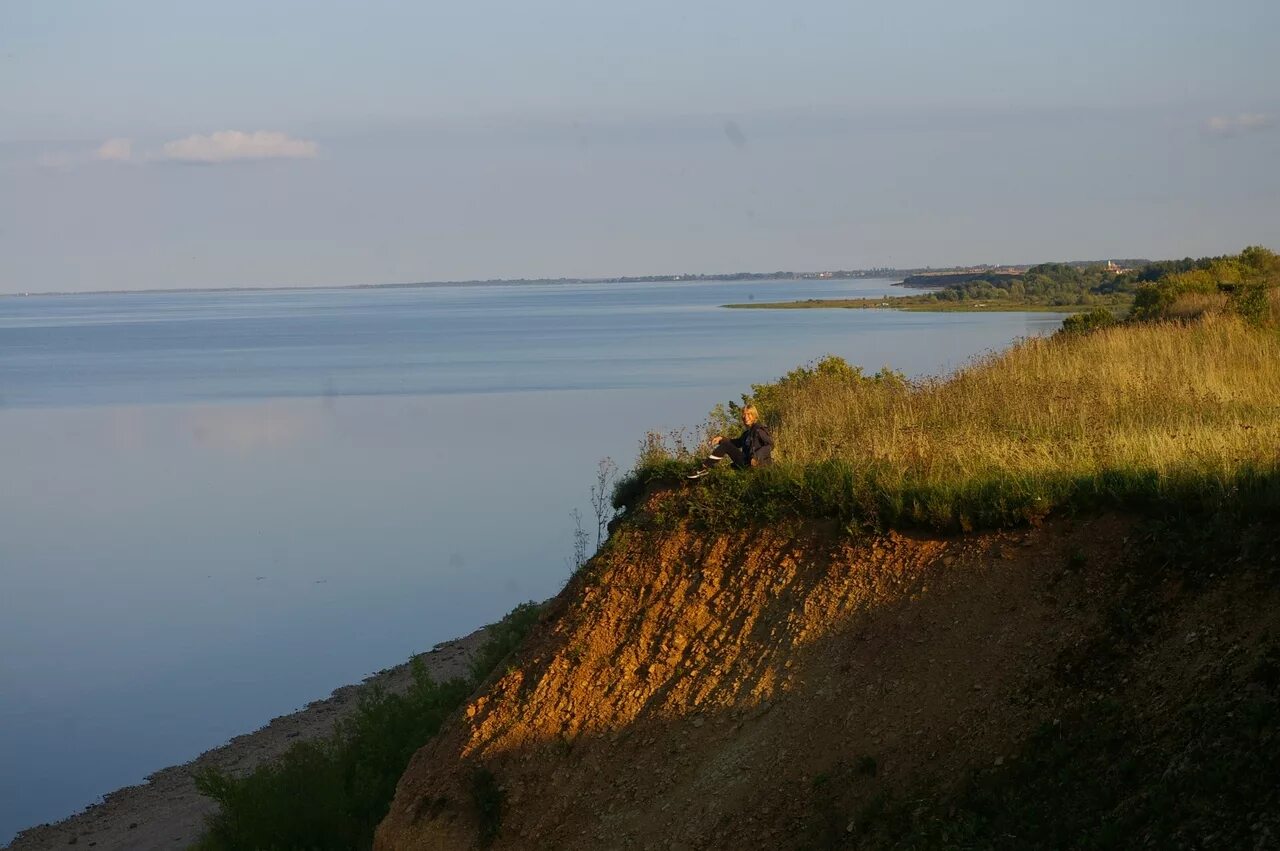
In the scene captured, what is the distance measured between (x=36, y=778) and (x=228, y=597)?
9.20 m

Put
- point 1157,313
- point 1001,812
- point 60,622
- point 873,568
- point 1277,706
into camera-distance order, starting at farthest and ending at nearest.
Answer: point 1157,313
point 60,622
point 873,568
point 1001,812
point 1277,706

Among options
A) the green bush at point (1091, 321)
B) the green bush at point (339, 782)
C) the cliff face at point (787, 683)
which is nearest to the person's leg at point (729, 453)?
the cliff face at point (787, 683)

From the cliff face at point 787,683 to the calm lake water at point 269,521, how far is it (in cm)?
1084

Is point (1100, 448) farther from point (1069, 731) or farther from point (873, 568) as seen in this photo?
point (1069, 731)

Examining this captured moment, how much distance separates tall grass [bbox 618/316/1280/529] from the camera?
480 inches

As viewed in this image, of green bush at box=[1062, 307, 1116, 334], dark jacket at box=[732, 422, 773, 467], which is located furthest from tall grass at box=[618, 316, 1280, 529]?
green bush at box=[1062, 307, 1116, 334]

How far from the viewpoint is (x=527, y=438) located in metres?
50.9

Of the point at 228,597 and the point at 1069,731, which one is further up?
the point at 228,597

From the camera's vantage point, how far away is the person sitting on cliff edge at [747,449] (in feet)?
48.5

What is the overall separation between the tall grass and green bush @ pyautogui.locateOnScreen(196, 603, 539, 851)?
14.3 ft

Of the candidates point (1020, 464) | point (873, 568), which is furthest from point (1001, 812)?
point (1020, 464)

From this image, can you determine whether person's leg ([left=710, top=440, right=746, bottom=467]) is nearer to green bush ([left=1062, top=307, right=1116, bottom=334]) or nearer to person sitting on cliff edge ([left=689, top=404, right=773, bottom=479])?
person sitting on cliff edge ([left=689, top=404, right=773, bottom=479])

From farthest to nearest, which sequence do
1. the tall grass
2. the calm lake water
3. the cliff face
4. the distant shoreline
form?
the distant shoreline → the calm lake water → the tall grass → the cliff face

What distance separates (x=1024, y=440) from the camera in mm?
14922
